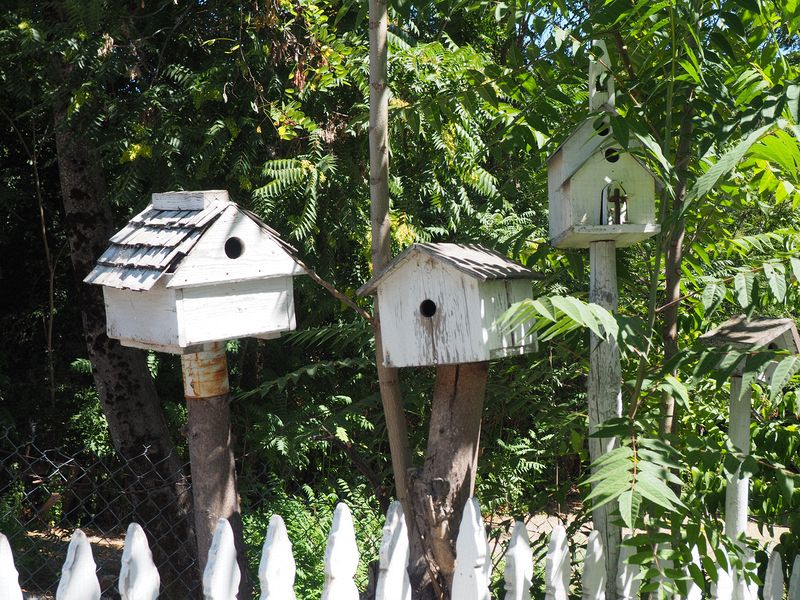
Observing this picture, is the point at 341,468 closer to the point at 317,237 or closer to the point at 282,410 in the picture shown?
the point at 282,410

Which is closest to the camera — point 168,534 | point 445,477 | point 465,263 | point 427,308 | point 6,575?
point 6,575

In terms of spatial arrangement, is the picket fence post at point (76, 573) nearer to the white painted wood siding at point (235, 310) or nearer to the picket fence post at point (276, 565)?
the picket fence post at point (276, 565)

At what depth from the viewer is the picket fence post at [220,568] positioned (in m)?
1.83

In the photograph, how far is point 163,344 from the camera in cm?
247

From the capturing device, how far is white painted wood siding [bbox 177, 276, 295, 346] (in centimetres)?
239

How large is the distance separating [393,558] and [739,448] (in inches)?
44.6

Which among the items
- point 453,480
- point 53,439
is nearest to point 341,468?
point 53,439

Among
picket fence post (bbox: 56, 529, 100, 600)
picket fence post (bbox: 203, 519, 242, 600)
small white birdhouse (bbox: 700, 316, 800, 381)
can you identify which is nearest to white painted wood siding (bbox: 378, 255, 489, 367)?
small white birdhouse (bbox: 700, 316, 800, 381)

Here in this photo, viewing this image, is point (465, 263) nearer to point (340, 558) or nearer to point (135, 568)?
point (340, 558)

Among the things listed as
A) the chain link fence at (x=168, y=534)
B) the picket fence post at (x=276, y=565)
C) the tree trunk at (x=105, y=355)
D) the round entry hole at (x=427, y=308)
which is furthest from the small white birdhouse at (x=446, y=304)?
the tree trunk at (x=105, y=355)

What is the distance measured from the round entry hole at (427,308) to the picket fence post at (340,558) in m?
0.74

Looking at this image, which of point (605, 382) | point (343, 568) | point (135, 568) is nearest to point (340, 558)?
point (343, 568)

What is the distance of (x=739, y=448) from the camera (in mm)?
2375

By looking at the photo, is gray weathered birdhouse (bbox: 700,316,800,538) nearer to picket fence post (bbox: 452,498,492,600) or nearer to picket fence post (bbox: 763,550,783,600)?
picket fence post (bbox: 763,550,783,600)
